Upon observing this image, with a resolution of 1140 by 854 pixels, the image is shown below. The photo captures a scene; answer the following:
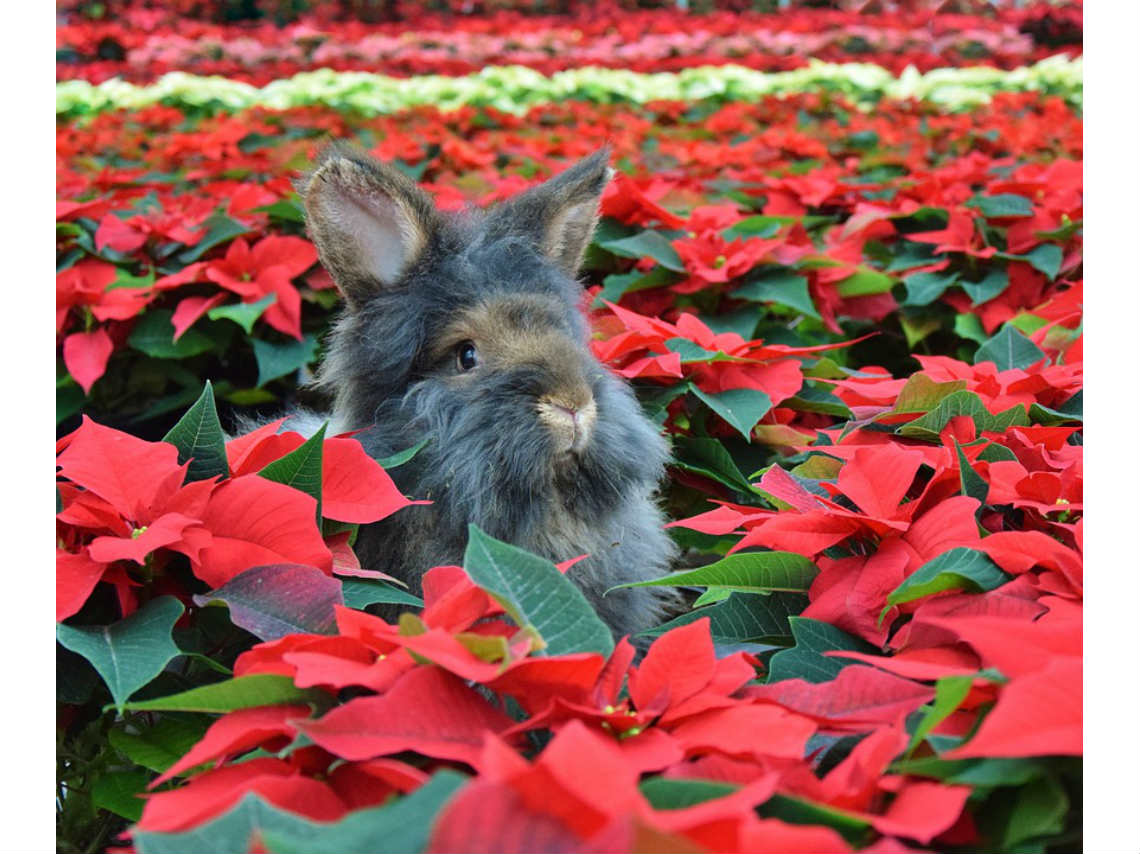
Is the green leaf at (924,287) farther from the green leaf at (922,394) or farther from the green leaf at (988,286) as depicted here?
the green leaf at (922,394)

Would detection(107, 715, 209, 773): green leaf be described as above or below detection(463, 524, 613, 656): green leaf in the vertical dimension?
below

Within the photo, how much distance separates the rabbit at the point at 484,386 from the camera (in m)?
2.10

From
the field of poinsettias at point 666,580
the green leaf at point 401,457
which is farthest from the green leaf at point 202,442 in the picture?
the green leaf at point 401,457

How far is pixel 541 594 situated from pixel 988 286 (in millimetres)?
2816

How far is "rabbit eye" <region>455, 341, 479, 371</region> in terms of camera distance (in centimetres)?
224

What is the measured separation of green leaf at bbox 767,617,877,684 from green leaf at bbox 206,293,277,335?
6.91ft

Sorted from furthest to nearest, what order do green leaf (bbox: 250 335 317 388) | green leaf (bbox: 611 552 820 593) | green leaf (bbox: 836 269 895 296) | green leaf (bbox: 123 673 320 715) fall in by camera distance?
green leaf (bbox: 836 269 895 296), green leaf (bbox: 250 335 317 388), green leaf (bbox: 611 552 820 593), green leaf (bbox: 123 673 320 715)

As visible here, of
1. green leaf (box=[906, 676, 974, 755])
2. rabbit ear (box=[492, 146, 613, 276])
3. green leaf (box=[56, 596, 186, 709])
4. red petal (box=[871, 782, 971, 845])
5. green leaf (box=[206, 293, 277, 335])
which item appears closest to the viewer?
red petal (box=[871, 782, 971, 845])

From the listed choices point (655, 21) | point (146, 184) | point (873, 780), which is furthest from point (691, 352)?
point (655, 21)

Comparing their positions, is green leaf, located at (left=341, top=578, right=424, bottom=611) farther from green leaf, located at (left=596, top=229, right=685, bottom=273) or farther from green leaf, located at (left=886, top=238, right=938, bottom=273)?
green leaf, located at (left=886, top=238, right=938, bottom=273)

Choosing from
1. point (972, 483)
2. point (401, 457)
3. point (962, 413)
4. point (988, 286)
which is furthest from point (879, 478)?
point (988, 286)

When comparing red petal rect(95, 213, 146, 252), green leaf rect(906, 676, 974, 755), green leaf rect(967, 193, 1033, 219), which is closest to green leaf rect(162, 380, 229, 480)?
green leaf rect(906, 676, 974, 755)

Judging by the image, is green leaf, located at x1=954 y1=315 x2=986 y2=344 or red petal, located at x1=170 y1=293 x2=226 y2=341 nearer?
red petal, located at x1=170 y1=293 x2=226 y2=341

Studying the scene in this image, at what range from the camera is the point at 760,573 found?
6.06ft
